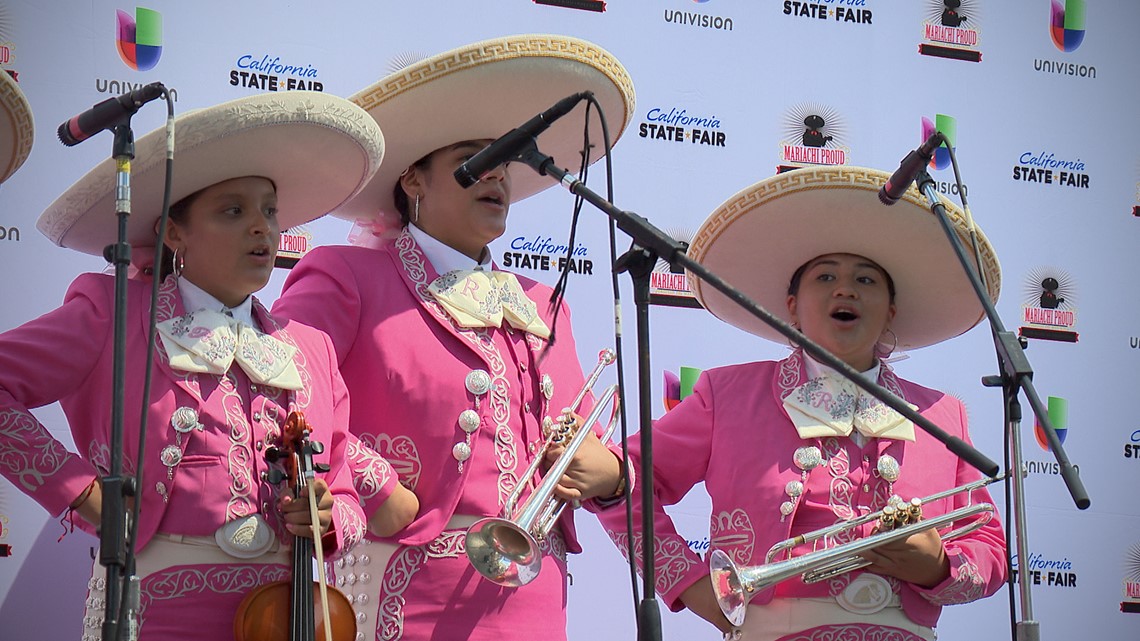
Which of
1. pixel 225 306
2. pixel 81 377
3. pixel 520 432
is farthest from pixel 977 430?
pixel 81 377

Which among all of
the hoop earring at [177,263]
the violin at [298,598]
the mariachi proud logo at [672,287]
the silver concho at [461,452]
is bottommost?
the violin at [298,598]

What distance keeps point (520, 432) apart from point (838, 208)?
101 centimetres

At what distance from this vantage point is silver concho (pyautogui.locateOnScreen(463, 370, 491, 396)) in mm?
3115

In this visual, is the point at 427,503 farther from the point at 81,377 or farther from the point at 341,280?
the point at 81,377

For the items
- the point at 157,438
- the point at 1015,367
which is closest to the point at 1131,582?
the point at 1015,367

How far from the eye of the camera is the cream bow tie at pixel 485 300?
3.21 m

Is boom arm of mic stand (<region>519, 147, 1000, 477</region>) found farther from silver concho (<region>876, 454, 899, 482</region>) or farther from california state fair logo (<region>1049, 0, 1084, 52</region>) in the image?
california state fair logo (<region>1049, 0, 1084, 52</region>)

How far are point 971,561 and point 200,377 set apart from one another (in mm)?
Answer: 1825

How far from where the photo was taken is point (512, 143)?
2.62 metres

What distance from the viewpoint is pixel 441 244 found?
332 cm

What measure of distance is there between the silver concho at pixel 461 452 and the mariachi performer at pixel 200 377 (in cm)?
17

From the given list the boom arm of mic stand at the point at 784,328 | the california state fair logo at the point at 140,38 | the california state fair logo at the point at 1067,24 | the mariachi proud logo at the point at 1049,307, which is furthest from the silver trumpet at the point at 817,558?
the california state fair logo at the point at 1067,24

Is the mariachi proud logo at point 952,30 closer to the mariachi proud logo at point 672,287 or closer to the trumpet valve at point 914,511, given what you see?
the mariachi proud logo at point 672,287

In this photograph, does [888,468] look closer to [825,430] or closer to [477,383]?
[825,430]
